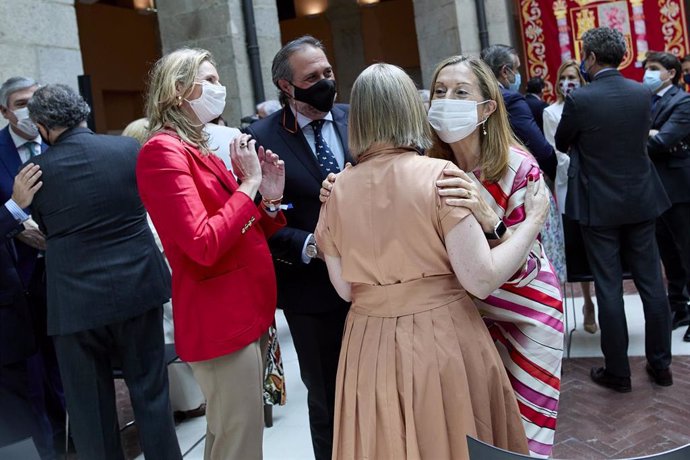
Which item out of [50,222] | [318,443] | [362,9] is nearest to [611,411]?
[318,443]

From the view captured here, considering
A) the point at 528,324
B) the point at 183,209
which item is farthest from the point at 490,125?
the point at 183,209

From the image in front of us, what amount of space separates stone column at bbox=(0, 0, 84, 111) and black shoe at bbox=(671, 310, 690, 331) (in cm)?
452

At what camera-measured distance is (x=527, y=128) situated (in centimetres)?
431

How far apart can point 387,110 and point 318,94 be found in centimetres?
88

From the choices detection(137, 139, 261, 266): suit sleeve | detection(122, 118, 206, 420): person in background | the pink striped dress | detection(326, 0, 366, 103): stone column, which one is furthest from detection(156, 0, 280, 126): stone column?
detection(326, 0, 366, 103): stone column

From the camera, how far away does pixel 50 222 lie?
3.00 meters

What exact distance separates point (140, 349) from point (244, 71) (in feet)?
18.1

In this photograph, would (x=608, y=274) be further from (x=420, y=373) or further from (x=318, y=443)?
(x=420, y=373)

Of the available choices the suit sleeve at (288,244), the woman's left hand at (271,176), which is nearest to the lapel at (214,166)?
the woman's left hand at (271,176)

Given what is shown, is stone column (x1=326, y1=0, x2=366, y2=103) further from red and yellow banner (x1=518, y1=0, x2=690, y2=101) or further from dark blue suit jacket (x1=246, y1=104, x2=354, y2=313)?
dark blue suit jacket (x1=246, y1=104, x2=354, y2=313)

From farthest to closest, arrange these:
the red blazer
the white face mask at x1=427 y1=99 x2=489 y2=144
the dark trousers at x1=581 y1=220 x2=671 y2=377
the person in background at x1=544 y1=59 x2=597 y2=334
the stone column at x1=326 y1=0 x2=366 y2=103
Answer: the stone column at x1=326 y1=0 x2=366 y2=103
the person in background at x1=544 y1=59 x2=597 y2=334
the dark trousers at x1=581 y1=220 x2=671 y2=377
the white face mask at x1=427 y1=99 x2=489 y2=144
the red blazer

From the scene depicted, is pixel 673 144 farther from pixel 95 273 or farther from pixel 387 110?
pixel 95 273

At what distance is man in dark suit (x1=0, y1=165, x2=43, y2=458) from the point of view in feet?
11.1

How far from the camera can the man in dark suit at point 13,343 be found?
339 cm
